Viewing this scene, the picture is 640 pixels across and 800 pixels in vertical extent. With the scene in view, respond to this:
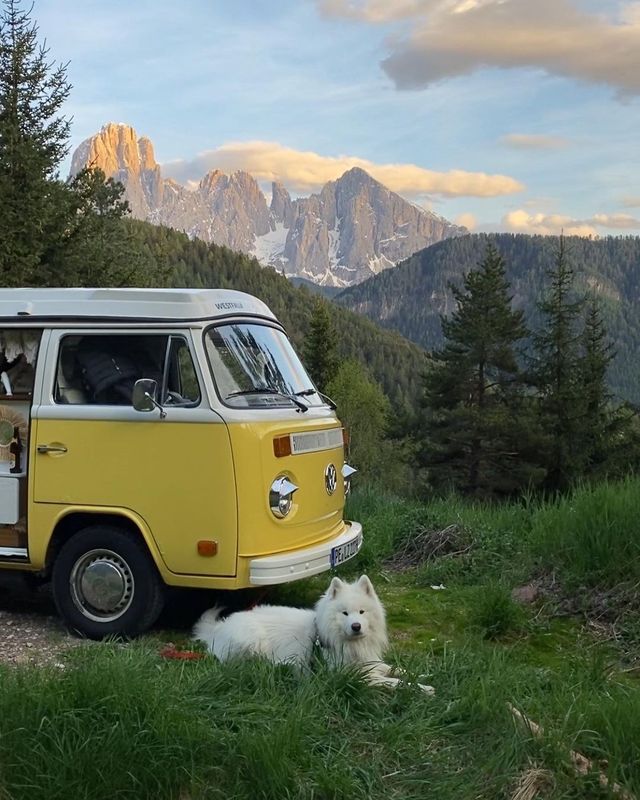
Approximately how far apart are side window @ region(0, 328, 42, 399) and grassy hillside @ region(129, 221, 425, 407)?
99.8 m

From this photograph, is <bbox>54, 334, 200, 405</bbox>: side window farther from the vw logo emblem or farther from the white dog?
the white dog

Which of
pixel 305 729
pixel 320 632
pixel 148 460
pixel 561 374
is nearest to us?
pixel 305 729

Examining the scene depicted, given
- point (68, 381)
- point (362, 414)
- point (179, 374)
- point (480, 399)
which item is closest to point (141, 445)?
point (179, 374)

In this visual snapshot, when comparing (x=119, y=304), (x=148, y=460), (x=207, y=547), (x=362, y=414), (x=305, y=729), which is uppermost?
(x=119, y=304)

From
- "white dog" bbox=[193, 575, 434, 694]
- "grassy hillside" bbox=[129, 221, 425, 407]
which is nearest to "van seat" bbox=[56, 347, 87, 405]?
"white dog" bbox=[193, 575, 434, 694]

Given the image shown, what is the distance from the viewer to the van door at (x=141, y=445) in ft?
19.8

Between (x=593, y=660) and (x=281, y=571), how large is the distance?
214 centimetres

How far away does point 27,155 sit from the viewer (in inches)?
794

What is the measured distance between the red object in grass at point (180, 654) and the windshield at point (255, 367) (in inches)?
67.2

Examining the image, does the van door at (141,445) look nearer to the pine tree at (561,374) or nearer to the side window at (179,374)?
the side window at (179,374)

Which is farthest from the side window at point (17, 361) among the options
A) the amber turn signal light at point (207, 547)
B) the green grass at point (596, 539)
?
the green grass at point (596, 539)

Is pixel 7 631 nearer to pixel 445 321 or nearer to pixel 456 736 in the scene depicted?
pixel 456 736

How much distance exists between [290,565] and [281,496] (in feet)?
1.60

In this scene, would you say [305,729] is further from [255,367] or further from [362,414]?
[362,414]
